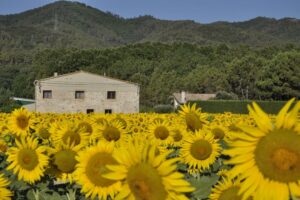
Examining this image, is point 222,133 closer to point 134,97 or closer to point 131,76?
point 134,97

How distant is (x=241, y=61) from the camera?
294ft

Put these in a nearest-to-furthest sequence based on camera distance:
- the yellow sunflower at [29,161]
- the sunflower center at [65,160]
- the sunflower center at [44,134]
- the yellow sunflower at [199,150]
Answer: the sunflower center at [65,160] < the yellow sunflower at [29,161] < the yellow sunflower at [199,150] < the sunflower center at [44,134]

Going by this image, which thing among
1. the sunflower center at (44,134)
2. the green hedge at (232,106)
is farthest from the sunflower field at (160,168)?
the green hedge at (232,106)

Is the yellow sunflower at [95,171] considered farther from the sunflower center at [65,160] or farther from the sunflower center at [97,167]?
the sunflower center at [65,160]

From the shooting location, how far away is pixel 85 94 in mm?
60375

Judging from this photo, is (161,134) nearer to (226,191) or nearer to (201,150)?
(201,150)

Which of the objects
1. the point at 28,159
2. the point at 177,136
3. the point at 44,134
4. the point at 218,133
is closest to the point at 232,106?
the point at 177,136

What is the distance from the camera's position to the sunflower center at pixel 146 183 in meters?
1.67

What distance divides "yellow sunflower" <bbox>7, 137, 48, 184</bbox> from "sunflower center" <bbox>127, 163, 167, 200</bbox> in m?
1.45

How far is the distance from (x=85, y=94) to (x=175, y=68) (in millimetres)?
52694

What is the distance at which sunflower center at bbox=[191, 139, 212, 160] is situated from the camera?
427cm

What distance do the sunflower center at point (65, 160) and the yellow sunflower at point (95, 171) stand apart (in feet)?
0.96

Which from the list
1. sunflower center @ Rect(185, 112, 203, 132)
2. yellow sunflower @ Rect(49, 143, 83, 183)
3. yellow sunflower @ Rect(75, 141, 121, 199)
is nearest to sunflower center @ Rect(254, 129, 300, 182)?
yellow sunflower @ Rect(75, 141, 121, 199)

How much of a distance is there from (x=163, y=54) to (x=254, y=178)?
387 ft
